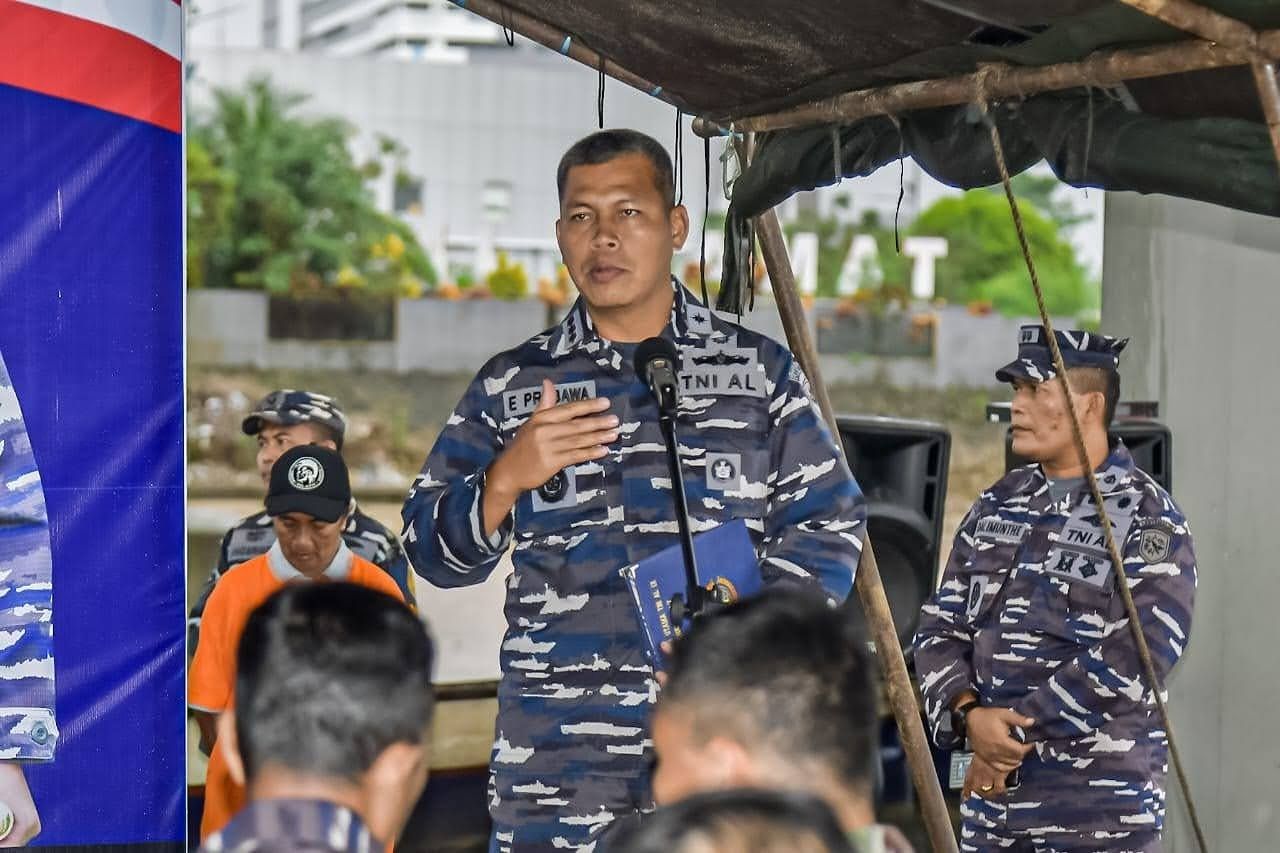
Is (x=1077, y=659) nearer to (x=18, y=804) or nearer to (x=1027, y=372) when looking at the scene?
(x=1027, y=372)

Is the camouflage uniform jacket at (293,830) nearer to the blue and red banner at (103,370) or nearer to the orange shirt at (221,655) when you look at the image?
the blue and red banner at (103,370)

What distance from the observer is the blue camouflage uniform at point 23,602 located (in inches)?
103

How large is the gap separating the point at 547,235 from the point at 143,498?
1278 inches

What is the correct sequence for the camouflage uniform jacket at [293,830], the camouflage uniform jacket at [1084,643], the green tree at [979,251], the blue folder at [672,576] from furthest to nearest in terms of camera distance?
the green tree at [979,251] → the camouflage uniform jacket at [1084,643] → the blue folder at [672,576] → the camouflage uniform jacket at [293,830]

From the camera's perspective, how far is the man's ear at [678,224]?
2760mm

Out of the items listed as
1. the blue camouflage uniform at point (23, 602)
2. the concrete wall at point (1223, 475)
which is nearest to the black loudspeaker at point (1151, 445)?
the concrete wall at point (1223, 475)

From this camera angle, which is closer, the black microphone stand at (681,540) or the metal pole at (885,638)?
the black microphone stand at (681,540)

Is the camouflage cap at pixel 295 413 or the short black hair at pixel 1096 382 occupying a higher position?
the short black hair at pixel 1096 382

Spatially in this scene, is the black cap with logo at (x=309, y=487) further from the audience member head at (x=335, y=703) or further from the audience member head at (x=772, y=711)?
the audience member head at (x=772, y=711)

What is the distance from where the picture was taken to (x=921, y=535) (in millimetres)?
6102

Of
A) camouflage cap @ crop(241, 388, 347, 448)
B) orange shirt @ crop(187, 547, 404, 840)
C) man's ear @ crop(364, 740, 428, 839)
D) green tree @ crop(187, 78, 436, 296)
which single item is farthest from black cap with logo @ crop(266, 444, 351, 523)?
green tree @ crop(187, 78, 436, 296)

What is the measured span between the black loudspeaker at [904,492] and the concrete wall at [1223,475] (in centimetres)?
97

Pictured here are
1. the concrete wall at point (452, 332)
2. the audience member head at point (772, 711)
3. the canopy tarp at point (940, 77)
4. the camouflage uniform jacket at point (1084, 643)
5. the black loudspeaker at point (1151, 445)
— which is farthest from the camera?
the concrete wall at point (452, 332)

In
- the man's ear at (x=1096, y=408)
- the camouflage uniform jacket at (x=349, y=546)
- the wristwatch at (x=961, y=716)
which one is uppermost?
the man's ear at (x=1096, y=408)
